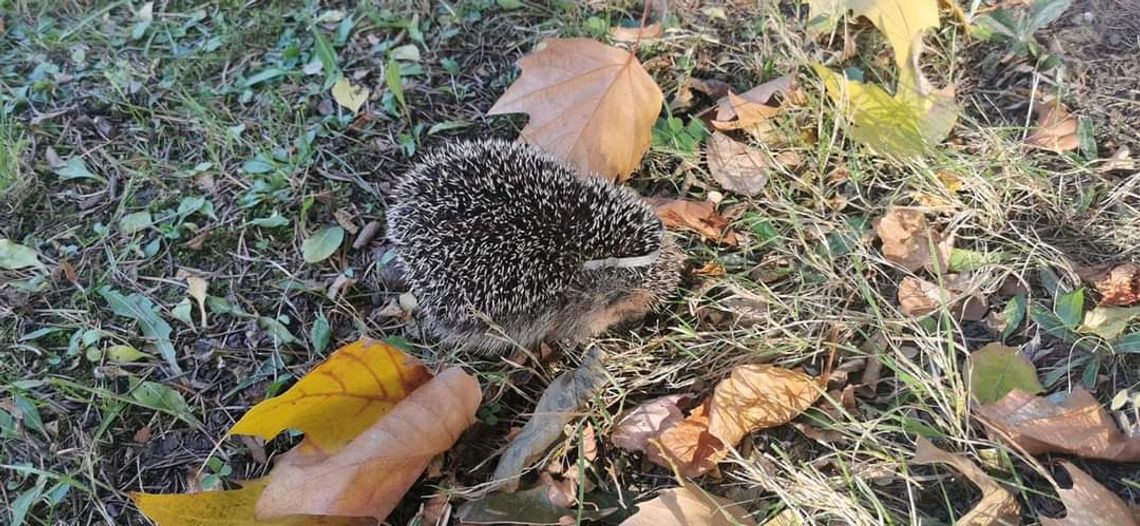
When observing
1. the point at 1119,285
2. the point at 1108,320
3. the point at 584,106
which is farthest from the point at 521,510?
the point at 1119,285

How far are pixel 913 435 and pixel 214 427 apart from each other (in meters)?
2.52

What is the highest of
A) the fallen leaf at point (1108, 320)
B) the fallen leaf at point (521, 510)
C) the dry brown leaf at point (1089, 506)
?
the fallen leaf at point (1108, 320)

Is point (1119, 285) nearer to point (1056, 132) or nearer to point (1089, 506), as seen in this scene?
point (1056, 132)

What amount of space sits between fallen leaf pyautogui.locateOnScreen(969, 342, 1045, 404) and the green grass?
0.38 feet

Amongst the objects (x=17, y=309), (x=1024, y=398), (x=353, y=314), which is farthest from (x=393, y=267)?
(x=1024, y=398)

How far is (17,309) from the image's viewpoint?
3.33 m

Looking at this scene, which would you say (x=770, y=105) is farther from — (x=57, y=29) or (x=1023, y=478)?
(x=57, y=29)

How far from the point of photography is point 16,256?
348 centimetres

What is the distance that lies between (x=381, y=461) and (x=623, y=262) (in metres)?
1.18

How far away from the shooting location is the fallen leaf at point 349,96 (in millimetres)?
3992

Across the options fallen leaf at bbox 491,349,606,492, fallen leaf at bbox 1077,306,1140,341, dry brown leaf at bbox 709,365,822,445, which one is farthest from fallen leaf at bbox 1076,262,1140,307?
fallen leaf at bbox 491,349,606,492

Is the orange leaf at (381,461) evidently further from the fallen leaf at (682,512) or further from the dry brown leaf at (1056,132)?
the dry brown leaf at (1056,132)

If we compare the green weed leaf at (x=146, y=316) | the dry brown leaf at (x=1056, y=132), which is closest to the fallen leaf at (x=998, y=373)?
the dry brown leaf at (x=1056, y=132)

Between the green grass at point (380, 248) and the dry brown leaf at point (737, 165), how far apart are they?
2.1 inches
